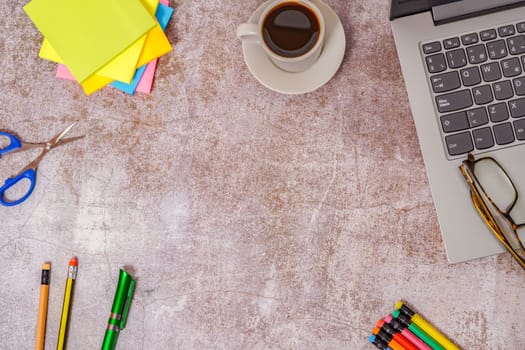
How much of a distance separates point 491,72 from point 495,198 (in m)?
0.18

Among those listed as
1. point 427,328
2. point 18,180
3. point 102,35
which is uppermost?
point 102,35

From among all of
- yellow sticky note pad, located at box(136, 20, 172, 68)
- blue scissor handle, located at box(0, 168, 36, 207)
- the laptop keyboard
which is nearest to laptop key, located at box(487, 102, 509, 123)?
the laptop keyboard

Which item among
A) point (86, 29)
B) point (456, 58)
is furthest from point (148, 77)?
point (456, 58)

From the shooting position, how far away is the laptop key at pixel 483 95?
736 mm

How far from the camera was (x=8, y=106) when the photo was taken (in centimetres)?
84

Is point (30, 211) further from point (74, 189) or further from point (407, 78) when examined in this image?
point (407, 78)

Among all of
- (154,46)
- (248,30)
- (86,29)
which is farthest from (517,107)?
(86,29)

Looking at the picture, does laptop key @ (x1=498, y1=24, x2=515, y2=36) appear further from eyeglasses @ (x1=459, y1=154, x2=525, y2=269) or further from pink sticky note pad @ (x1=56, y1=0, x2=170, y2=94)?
pink sticky note pad @ (x1=56, y1=0, x2=170, y2=94)

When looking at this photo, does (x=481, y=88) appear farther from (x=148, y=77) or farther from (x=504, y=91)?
(x=148, y=77)

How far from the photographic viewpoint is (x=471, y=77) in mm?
739

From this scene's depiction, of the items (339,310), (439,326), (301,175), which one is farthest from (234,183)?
(439,326)

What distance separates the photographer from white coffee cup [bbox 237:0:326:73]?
73cm

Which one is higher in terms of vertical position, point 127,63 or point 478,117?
point 127,63

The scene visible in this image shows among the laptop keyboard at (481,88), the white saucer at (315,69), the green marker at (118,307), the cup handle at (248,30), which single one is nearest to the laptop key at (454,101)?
the laptop keyboard at (481,88)
